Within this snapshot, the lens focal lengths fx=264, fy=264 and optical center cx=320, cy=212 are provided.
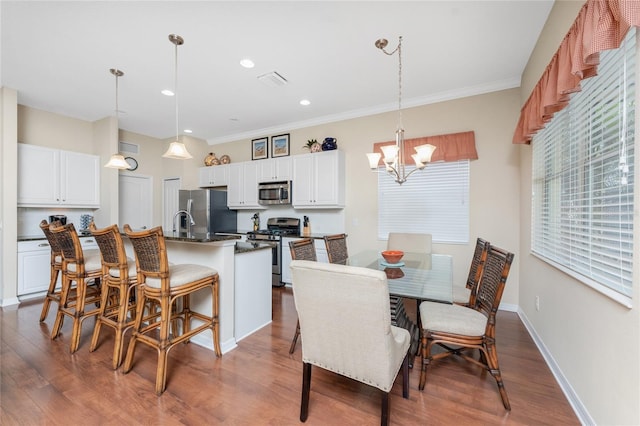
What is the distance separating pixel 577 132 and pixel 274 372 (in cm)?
283

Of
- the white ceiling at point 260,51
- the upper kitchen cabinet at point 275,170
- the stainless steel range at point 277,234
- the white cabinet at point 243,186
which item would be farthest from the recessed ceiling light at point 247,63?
the stainless steel range at point 277,234

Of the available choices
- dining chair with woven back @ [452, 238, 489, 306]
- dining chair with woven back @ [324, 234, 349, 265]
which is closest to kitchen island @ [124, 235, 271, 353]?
dining chair with woven back @ [324, 234, 349, 265]

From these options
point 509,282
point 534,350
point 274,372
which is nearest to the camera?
point 274,372

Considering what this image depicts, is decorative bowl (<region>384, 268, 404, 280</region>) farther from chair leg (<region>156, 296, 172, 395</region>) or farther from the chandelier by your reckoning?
chair leg (<region>156, 296, 172, 395</region>)

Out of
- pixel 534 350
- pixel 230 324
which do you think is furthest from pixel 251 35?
pixel 534 350

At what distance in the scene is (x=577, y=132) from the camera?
185cm

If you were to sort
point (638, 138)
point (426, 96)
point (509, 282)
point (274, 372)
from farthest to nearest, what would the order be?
point (426, 96)
point (509, 282)
point (274, 372)
point (638, 138)

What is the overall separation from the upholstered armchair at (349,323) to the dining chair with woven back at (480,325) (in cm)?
45

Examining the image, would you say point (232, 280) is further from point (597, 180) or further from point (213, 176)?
point (213, 176)

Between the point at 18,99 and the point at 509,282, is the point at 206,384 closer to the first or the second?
the point at 509,282

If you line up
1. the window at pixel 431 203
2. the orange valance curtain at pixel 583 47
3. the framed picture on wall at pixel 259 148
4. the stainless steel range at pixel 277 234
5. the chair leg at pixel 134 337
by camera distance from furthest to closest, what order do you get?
the framed picture on wall at pixel 259 148
the stainless steel range at pixel 277 234
the window at pixel 431 203
the chair leg at pixel 134 337
the orange valance curtain at pixel 583 47

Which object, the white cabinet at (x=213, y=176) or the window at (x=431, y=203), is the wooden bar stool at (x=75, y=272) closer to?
the white cabinet at (x=213, y=176)

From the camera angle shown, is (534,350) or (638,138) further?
(534,350)

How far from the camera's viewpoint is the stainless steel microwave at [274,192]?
4594 mm
